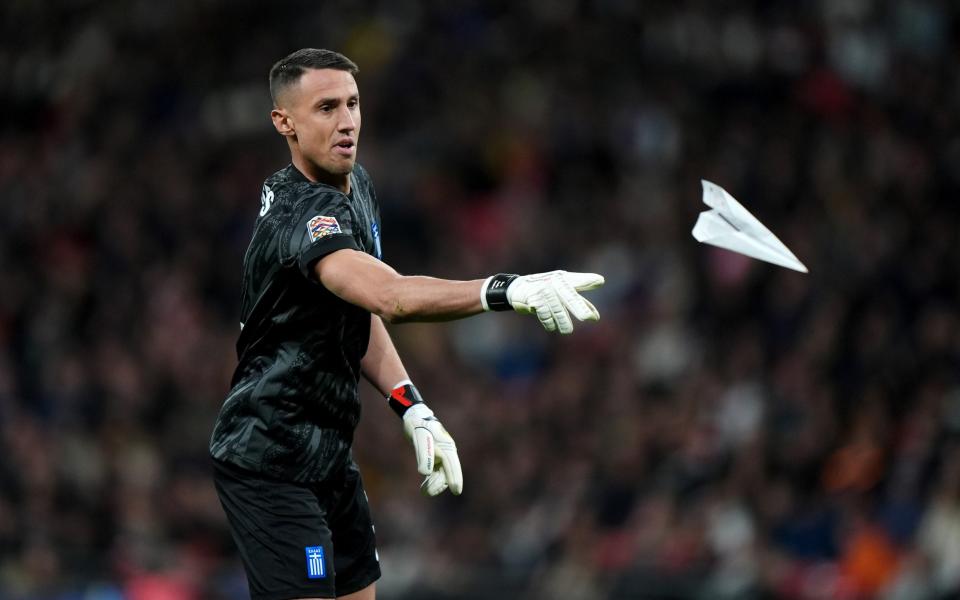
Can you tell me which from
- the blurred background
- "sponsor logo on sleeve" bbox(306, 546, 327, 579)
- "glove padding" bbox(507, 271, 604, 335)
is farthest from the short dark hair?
the blurred background

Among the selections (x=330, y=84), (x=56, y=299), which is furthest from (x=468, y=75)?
(x=330, y=84)

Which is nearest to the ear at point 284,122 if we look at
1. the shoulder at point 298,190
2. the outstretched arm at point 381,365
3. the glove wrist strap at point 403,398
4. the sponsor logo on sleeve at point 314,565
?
the shoulder at point 298,190

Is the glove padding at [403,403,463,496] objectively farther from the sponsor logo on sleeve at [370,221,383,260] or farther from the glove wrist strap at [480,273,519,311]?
the glove wrist strap at [480,273,519,311]

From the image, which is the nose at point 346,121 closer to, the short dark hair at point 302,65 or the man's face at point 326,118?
the man's face at point 326,118

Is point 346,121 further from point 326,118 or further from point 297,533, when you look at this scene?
point 297,533

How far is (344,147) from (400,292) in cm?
78

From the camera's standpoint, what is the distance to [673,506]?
1048 cm

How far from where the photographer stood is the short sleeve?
15.6ft

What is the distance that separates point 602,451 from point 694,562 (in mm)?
1420

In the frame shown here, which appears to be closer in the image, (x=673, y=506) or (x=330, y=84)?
(x=330, y=84)

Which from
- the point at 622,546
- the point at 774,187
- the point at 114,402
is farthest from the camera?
the point at 114,402

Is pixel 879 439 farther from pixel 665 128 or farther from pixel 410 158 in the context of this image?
pixel 410 158

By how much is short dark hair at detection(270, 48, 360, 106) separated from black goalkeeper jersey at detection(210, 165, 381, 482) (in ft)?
0.99

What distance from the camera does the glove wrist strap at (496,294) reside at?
4.40 metres
